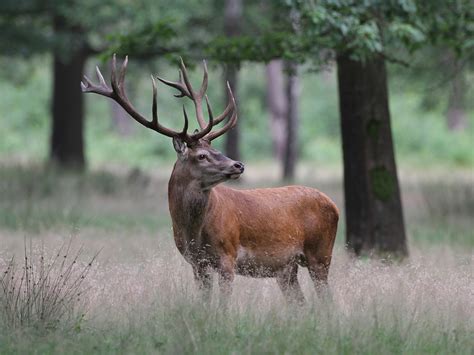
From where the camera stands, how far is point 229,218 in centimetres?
806

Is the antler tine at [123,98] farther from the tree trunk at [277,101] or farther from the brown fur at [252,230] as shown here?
the tree trunk at [277,101]

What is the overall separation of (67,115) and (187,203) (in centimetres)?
1416

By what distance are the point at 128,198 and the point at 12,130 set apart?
24764 mm

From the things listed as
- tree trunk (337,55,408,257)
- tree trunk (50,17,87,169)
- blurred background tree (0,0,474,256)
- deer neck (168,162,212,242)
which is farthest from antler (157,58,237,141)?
tree trunk (50,17,87,169)

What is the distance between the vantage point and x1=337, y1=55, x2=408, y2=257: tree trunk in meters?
11.6

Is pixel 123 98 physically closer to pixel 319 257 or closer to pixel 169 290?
pixel 169 290

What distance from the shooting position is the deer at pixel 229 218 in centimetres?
790

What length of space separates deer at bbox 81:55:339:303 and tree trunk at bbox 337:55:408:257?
294 centimetres

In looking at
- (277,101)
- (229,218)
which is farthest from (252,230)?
(277,101)

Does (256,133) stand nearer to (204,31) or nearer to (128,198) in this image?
(204,31)

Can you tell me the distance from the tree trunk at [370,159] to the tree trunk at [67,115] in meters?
10.6

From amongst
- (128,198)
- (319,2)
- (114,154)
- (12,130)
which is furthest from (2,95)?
(319,2)

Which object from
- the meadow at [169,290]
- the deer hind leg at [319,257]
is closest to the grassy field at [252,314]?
the meadow at [169,290]

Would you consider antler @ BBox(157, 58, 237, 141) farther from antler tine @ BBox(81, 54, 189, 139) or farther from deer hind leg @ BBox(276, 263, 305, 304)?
deer hind leg @ BBox(276, 263, 305, 304)
